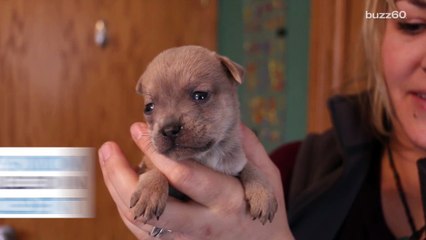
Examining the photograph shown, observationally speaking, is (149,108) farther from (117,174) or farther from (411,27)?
(411,27)

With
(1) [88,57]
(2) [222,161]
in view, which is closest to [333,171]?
(2) [222,161]

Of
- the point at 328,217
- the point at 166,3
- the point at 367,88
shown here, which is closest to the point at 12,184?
the point at 328,217

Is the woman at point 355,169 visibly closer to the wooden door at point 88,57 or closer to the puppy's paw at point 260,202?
the puppy's paw at point 260,202

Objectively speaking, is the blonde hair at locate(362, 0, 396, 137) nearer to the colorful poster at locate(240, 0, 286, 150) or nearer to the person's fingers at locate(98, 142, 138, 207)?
Answer: the person's fingers at locate(98, 142, 138, 207)

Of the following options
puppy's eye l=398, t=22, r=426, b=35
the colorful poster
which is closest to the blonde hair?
puppy's eye l=398, t=22, r=426, b=35

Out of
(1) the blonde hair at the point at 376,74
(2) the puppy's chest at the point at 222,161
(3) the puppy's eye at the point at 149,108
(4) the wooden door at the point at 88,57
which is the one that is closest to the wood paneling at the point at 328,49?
(4) the wooden door at the point at 88,57
